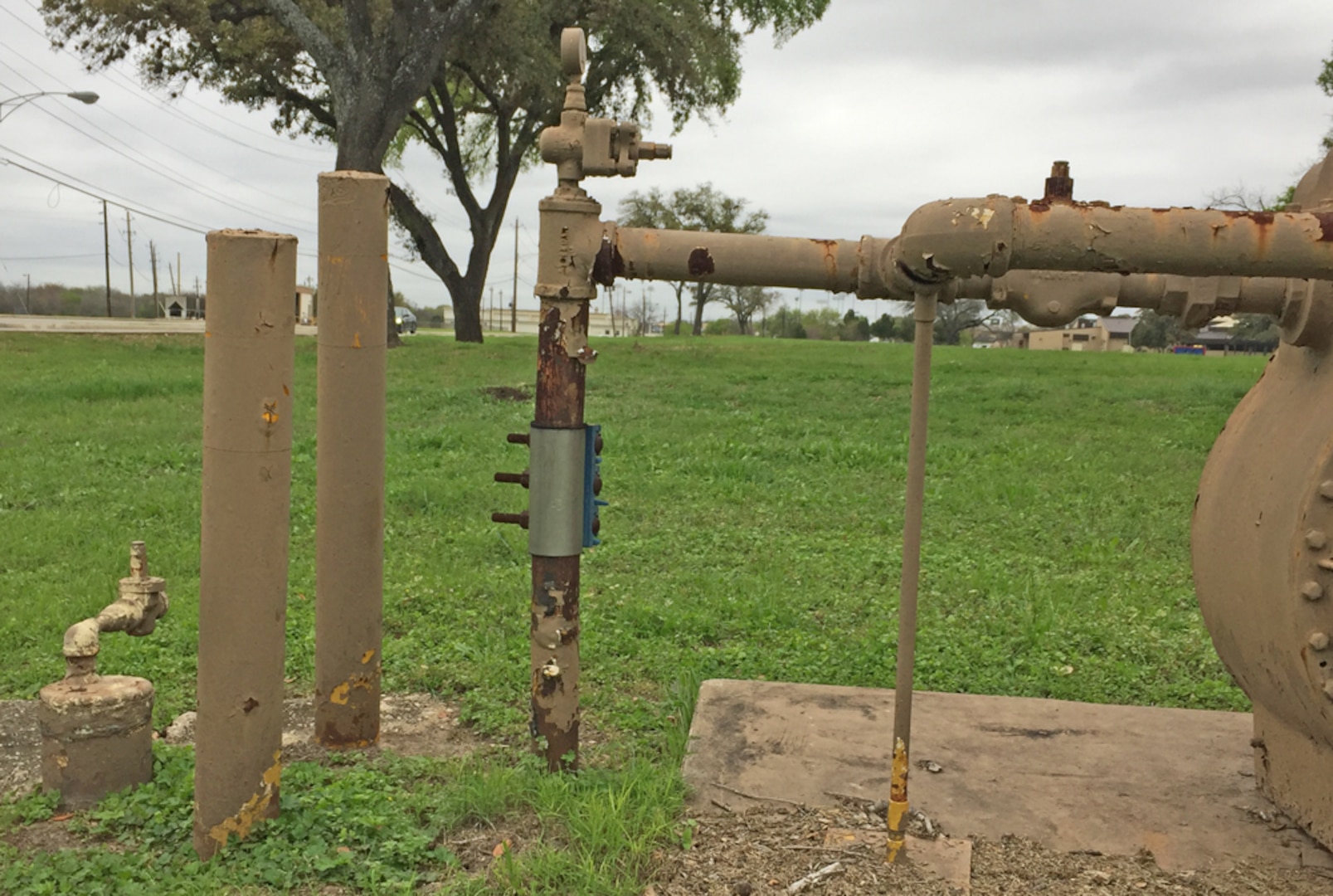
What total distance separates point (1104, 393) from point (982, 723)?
1227 cm

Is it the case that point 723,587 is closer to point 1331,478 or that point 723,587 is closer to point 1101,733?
point 1101,733

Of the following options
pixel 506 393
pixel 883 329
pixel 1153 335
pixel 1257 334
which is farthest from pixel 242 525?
pixel 883 329

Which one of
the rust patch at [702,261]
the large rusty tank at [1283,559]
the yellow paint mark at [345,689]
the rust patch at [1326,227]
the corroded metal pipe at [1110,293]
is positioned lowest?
the yellow paint mark at [345,689]

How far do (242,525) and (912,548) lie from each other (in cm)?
160

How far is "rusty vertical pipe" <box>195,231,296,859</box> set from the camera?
2732mm

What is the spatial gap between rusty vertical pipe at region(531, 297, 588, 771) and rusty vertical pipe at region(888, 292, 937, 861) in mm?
907

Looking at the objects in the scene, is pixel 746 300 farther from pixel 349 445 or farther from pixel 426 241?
pixel 349 445

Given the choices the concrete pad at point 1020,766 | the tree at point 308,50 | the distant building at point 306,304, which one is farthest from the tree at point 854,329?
the concrete pad at point 1020,766

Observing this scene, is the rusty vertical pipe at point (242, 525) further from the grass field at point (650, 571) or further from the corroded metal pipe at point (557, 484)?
the corroded metal pipe at point (557, 484)

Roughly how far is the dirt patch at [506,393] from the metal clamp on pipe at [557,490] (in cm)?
1074

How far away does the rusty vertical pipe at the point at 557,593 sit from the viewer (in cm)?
301

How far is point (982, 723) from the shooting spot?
373cm

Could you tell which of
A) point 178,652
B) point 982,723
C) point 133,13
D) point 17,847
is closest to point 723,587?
point 982,723

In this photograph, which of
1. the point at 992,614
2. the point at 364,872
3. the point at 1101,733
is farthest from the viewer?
the point at 992,614
